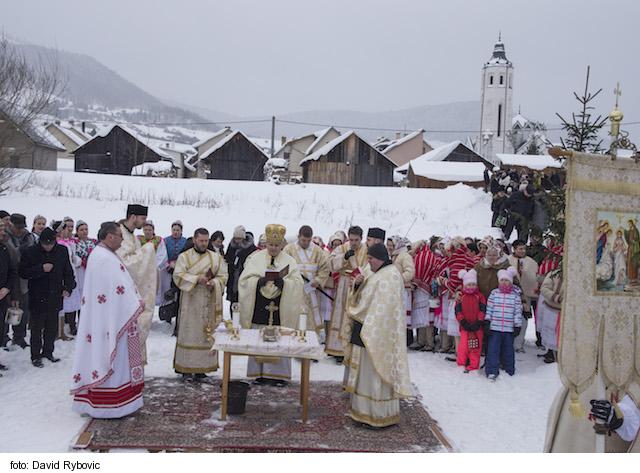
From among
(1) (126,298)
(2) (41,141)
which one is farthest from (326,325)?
(2) (41,141)

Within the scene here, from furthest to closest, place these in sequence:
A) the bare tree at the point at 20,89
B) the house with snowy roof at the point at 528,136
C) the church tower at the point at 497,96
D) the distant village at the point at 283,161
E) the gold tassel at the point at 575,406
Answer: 1. the church tower at the point at 497,96
2. the house with snowy roof at the point at 528,136
3. the distant village at the point at 283,161
4. the bare tree at the point at 20,89
5. the gold tassel at the point at 575,406

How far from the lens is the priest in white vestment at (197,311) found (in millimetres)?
7766

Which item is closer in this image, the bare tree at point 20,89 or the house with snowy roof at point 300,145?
the bare tree at point 20,89

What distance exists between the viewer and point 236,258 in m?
11.2

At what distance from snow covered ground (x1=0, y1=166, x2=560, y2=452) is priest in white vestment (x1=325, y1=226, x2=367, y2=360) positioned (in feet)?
1.02

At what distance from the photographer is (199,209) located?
21469mm

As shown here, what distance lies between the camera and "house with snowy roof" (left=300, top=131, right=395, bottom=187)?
40.1 metres

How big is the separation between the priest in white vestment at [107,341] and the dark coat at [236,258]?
448cm

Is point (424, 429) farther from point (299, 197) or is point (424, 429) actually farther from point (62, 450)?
point (299, 197)

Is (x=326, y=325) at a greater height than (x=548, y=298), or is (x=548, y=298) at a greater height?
(x=548, y=298)

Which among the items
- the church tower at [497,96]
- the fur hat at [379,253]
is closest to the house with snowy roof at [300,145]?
the church tower at [497,96]

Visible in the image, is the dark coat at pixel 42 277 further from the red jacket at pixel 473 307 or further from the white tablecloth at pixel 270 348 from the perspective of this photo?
the red jacket at pixel 473 307

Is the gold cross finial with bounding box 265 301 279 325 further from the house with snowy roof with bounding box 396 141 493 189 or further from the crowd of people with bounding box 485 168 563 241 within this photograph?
the house with snowy roof with bounding box 396 141 493 189

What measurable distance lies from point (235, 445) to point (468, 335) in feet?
14.8
